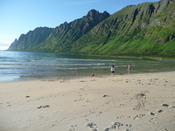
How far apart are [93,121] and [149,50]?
172371 millimetres

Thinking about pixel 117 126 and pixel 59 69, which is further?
pixel 59 69

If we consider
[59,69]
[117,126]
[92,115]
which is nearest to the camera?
[117,126]

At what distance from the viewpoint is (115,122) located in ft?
23.5

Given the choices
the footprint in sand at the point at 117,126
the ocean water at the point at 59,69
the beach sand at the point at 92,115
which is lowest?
the ocean water at the point at 59,69

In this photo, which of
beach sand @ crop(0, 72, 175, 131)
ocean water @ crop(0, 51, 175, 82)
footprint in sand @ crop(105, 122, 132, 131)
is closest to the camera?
footprint in sand @ crop(105, 122, 132, 131)

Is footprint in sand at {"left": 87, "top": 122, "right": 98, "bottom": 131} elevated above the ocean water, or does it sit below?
above

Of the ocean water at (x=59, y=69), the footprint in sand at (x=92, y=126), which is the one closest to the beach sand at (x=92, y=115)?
the footprint in sand at (x=92, y=126)

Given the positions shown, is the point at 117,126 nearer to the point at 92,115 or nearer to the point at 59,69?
the point at 92,115

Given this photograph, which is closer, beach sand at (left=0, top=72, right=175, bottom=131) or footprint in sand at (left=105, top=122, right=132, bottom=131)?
footprint in sand at (left=105, top=122, right=132, bottom=131)

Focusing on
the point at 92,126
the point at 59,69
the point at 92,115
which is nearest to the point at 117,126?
the point at 92,126

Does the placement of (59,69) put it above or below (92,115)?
below

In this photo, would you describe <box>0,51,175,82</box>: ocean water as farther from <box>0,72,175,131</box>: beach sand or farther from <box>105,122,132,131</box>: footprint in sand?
<box>105,122,132,131</box>: footprint in sand

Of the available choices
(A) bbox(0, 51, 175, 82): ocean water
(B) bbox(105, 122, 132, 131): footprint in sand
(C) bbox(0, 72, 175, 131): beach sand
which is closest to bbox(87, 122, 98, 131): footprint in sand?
(C) bbox(0, 72, 175, 131): beach sand

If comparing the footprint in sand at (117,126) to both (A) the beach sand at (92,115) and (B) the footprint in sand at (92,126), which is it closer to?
(A) the beach sand at (92,115)
